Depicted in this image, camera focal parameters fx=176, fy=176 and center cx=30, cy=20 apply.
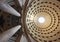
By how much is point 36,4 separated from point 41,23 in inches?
141

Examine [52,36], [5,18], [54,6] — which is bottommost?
[52,36]

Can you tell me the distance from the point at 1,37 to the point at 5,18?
323 cm

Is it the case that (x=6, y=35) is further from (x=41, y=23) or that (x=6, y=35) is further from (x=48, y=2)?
(x=41, y=23)

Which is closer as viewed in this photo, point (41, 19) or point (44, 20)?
point (44, 20)

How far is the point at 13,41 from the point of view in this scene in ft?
33.8

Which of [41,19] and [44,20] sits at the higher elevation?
[41,19]

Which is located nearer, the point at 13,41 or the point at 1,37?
the point at 1,37

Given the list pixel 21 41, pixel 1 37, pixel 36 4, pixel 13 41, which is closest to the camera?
pixel 1 37

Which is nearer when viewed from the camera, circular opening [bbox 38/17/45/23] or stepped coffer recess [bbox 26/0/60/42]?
stepped coffer recess [bbox 26/0/60/42]

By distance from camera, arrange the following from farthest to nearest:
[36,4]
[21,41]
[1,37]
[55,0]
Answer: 1. [36,4]
2. [55,0]
3. [21,41]
4. [1,37]

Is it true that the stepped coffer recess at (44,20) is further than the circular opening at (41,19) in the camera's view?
No

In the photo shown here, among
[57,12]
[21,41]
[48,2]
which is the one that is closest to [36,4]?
[48,2]

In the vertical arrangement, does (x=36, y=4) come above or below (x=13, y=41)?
above

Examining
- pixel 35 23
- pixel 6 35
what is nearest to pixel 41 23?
pixel 35 23
